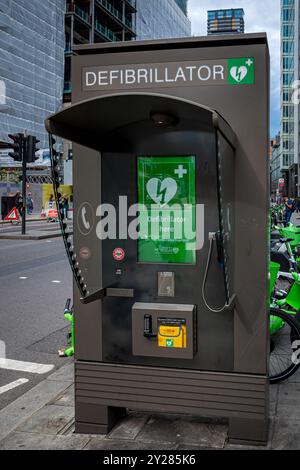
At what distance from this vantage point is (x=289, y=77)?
95.0 m

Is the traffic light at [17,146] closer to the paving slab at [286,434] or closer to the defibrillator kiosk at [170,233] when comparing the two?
the defibrillator kiosk at [170,233]

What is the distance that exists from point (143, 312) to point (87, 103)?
1.46 meters

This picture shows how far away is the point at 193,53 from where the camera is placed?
11.7ft

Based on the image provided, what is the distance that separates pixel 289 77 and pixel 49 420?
9898cm

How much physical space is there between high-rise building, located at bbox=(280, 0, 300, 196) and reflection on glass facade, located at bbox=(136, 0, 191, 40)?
20869 millimetres

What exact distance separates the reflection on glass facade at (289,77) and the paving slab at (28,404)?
79785 millimetres

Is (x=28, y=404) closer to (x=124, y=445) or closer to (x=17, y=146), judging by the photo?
(x=124, y=445)

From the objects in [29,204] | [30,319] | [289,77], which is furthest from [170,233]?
[289,77]

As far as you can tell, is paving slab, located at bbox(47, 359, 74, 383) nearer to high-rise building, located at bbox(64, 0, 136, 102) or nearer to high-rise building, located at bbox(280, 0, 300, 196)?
high-rise building, located at bbox(64, 0, 136, 102)

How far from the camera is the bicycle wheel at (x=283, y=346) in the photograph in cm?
493

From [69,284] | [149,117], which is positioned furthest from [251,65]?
[69,284]

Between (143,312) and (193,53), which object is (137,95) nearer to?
(193,53)

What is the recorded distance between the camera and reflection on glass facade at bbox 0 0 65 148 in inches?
2099

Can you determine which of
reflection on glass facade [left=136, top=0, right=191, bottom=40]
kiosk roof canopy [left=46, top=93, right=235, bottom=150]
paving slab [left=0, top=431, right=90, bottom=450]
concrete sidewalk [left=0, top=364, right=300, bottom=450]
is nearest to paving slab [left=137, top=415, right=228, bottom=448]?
concrete sidewalk [left=0, top=364, right=300, bottom=450]
